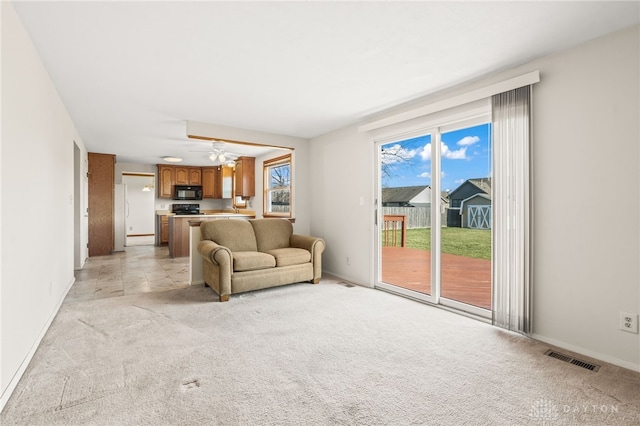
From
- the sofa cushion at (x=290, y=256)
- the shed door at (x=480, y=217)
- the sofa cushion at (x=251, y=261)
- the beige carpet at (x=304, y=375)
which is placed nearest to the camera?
the beige carpet at (x=304, y=375)

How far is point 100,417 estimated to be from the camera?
1646mm

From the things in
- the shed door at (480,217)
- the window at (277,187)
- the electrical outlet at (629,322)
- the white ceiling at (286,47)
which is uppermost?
the white ceiling at (286,47)

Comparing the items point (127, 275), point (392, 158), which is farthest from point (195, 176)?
point (392, 158)

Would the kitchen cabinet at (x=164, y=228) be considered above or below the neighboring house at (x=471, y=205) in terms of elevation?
below

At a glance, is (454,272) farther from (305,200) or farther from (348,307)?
(305,200)

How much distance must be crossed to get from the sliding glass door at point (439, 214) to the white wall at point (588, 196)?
587 mm

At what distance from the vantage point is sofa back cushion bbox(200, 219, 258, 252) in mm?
4328

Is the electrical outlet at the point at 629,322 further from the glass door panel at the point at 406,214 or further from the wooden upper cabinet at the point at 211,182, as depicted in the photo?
the wooden upper cabinet at the point at 211,182

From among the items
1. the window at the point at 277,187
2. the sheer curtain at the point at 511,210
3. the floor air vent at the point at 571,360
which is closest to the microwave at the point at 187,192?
the window at the point at 277,187

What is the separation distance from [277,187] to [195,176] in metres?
3.52

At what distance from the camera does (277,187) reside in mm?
6859

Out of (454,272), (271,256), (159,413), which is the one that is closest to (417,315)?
(454,272)

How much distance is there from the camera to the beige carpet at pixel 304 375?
5.51 feet

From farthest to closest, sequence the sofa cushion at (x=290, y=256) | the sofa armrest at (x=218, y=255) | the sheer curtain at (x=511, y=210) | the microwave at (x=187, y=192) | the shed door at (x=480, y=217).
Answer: the microwave at (x=187, y=192), the sofa cushion at (x=290, y=256), the sofa armrest at (x=218, y=255), the shed door at (x=480, y=217), the sheer curtain at (x=511, y=210)
